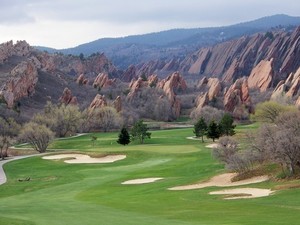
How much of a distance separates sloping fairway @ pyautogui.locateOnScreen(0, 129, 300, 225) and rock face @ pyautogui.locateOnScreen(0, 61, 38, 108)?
7782 centimetres

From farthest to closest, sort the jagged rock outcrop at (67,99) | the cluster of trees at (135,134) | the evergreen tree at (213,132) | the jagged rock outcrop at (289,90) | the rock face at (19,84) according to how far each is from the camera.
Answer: the jagged rock outcrop at (67,99) < the rock face at (19,84) < the jagged rock outcrop at (289,90) < the cluster of trees at (135,134) < the evergreen tree at (213,132)

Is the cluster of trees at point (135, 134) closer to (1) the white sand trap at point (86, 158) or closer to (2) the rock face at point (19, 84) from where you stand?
(1) the white sand trap at point (86, 158)

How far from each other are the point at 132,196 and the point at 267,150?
34.4 feet

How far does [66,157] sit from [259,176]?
3724cm

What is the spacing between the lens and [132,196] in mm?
42875

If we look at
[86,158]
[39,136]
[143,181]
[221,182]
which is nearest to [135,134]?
[39,136]

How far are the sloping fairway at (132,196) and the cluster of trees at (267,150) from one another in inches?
76.2

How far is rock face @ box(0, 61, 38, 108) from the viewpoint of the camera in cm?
15338

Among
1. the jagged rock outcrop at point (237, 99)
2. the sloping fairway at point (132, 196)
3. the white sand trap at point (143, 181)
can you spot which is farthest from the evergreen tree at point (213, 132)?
the jagged rock outcrop at point (237, 99)

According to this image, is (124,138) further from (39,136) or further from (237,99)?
(237,99)

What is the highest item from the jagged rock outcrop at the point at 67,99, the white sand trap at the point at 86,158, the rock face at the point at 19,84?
the rock face at the point at 19,84

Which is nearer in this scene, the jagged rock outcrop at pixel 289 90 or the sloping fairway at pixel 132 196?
the sloping fairway at pixel 132 196

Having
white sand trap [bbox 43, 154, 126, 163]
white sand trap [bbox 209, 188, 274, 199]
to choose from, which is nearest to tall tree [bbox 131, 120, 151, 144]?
white sand trap [bbox 43, 154, 126, 163]

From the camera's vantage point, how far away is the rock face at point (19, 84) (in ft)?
503
